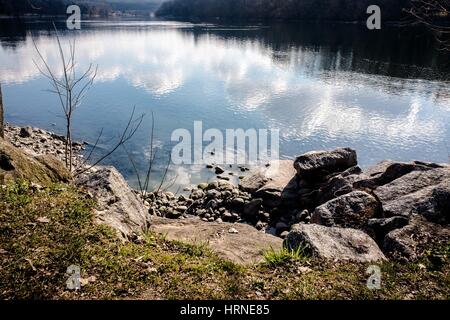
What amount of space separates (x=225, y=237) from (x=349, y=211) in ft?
12.3

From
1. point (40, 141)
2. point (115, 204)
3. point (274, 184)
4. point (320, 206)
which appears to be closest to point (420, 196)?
point (320, 206)

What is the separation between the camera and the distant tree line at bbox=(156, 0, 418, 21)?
109688 millimetres

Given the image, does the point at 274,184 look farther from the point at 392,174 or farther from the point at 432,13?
the point at 432,13

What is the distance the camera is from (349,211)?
1094 centimetres

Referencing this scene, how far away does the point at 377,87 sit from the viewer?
4238cm

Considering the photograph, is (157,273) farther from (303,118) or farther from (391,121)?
(391,121)

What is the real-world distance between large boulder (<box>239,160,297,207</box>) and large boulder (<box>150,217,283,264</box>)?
280 inches

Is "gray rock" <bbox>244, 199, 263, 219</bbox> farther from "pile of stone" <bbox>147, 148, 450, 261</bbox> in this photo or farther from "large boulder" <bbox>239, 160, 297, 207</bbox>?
"large boulder" <bbox>239, 160, 297, 207</bbox>

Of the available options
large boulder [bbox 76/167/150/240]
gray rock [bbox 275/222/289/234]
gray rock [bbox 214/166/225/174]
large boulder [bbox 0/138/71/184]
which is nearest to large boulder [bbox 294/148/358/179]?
gray rock [bbox 275/222/289/234]

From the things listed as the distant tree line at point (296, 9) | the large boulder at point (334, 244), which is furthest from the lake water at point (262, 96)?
the distant tree line at point (296, 9)

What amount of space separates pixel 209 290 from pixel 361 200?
666cm

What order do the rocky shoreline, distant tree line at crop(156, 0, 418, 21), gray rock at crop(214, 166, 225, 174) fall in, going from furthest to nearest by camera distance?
distant tree line at crop(156, 0, 418, 21)
gray rock at crop(214, 166, 225, 174)
the rocky shoreline

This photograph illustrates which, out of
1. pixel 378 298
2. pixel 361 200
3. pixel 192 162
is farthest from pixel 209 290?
pixel 192 162

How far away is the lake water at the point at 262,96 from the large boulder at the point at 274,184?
9.63 ft
